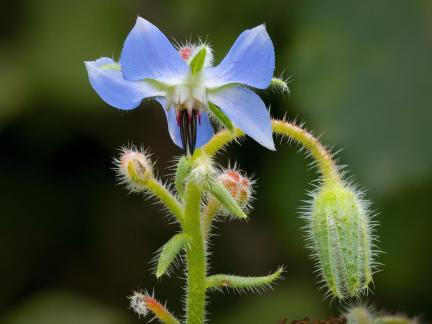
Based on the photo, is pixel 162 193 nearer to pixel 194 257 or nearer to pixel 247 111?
pixel 194 257

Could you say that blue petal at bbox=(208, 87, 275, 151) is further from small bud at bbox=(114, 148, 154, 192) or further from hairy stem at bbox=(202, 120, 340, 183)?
small bud at bbox=(114, 148, 154, 192)

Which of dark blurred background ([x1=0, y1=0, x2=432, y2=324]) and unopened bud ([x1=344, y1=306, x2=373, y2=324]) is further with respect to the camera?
dark blurred background ([x1=0, y1=0, x2=432, y2=324])

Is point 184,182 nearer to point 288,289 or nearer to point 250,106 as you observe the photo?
point 250,106

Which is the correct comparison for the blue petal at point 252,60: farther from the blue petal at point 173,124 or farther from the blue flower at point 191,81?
the blue petal at point 173,124

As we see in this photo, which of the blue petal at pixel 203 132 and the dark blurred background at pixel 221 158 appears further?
the dark blurred background at pixel 221 158

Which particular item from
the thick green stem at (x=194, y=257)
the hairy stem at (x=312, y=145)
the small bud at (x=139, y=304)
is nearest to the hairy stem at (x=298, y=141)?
the hairy stem at (x=312, y=145)

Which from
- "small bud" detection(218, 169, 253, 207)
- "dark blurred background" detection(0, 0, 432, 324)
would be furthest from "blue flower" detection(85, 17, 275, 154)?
"dark blurred background" detection(0, 0, 432, 324)
